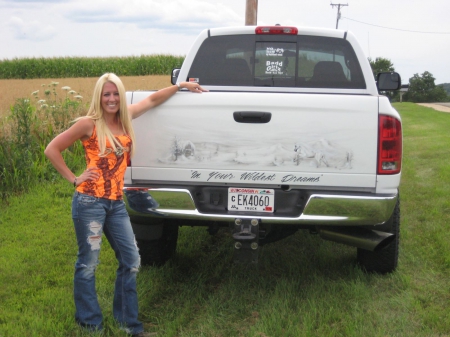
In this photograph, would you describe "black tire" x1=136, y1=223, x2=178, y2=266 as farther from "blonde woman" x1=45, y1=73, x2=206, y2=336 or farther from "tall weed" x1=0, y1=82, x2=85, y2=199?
"tall weed" x1=0, y1=82, x2=85, y2=199

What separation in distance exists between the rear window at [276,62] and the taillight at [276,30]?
51mm

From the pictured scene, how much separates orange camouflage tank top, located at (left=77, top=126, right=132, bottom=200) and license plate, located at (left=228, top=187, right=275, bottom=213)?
0.76 meters

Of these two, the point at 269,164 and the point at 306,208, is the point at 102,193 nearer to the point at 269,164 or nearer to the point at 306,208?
the point at 269,164

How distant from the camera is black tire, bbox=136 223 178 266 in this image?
186 inches

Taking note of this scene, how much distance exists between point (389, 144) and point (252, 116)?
89cm

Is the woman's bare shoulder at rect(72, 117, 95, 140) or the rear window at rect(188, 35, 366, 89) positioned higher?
the rear window at rect(188, 35, 366, 89)

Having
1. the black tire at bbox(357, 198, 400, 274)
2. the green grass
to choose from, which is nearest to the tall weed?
the green grass

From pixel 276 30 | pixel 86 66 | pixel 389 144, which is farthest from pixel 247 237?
pixel 86 66

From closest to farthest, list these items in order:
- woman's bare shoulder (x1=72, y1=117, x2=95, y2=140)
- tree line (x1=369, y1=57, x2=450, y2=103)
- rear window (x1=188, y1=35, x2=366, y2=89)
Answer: woman's bare shoulder (x1=72, y1=117, x2=95, y2=140), rear window (x1=188, y1=35, x2=366, y2=89), tree line (x1=369, y1=57, x2=450, y2=103)

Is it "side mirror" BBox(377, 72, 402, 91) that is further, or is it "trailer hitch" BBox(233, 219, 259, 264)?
"side mirror" BBox(377, 72, 402, 91)

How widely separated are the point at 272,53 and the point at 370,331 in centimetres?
262

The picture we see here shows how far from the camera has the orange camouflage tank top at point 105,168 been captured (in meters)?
3.52

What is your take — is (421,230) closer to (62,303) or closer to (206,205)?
(206,205)

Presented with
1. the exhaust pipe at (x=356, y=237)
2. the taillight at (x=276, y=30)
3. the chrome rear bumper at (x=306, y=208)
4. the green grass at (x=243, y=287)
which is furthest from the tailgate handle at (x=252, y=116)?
the taillight at (x=276, y=30)
